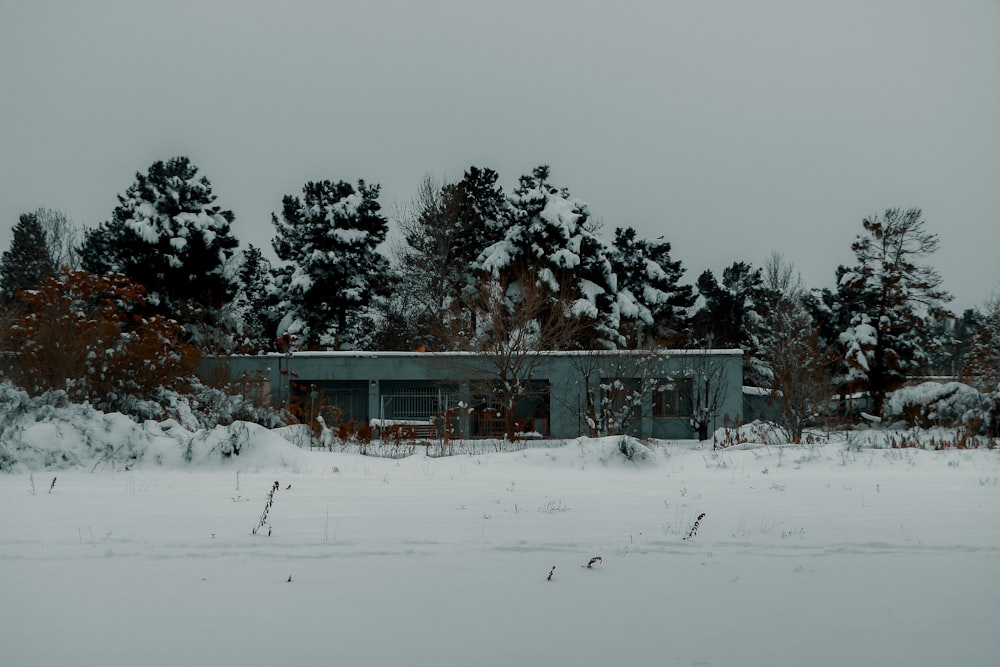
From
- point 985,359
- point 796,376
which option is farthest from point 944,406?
point 985,359

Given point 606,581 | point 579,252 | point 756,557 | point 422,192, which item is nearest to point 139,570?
point 606,581

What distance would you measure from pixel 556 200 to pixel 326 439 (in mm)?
20327

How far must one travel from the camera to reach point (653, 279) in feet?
130

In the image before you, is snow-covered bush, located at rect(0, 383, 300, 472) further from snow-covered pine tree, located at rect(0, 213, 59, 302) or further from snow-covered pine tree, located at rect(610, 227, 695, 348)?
snow-covered pine tree, located at rect(610, 227, 695, 348)

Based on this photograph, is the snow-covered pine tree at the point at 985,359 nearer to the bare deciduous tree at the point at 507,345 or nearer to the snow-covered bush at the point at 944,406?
the snow-covered bush at the point at 944,406

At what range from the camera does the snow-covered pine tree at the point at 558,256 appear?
3231 centimetres

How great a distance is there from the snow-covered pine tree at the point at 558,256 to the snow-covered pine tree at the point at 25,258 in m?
21.2

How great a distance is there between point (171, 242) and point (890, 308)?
31.4 metres

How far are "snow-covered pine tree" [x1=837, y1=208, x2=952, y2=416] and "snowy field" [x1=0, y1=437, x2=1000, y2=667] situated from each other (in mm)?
24236

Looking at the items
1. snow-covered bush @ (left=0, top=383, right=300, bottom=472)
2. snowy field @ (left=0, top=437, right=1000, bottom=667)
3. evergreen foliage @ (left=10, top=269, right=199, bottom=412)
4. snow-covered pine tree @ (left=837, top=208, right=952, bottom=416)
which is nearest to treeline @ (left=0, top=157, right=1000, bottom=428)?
snow-covered pine tree @ (left=837, top=208, right=952, bottom=416)

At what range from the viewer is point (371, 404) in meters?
27.2

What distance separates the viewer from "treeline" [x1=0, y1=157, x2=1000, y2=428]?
3128 cm

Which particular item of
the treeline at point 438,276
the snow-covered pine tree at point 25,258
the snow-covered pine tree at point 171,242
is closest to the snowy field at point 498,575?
the treeline at point 438,276

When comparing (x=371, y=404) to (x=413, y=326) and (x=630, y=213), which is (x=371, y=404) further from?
(x=630, y=213)
